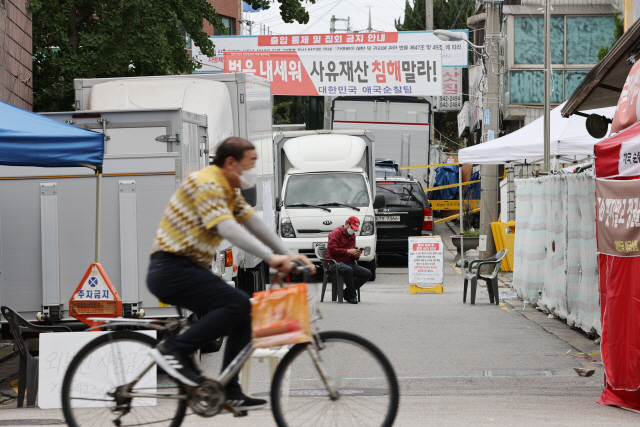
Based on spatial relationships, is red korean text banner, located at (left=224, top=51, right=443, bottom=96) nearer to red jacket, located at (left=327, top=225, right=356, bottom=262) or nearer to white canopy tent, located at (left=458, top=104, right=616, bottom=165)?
white canopy tent, located at (left=458, top=104, right=616, bottom=165)

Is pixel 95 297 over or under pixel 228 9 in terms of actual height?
under

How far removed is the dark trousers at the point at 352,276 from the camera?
15.0 metres

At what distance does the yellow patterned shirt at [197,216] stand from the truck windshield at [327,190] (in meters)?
13.8

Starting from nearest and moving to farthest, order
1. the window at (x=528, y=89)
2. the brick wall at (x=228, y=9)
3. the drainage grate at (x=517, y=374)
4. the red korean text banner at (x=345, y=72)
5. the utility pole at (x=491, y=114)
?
the drainage grate at (x=517, y=374) → the utility pole at (x=491, y=114) → the red korean text banner at (x=345, y=72) → the window at (x=528, y=89) → the brick wall at (x=228, y=9)

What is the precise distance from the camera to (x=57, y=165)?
757cm

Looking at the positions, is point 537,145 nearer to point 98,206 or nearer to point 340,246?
point 340,246

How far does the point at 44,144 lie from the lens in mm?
7441

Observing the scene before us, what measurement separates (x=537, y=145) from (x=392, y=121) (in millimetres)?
12144

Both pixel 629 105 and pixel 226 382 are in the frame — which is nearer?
pixel 226 382

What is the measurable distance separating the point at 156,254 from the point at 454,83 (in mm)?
33952

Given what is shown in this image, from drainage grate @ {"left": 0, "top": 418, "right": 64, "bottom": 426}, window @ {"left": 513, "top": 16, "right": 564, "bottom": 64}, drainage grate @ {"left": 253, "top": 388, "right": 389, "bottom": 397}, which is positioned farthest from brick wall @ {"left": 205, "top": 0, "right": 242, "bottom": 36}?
drainage grate @ {"left": 253, "top": 388, "right": 389, "bottom": 397}

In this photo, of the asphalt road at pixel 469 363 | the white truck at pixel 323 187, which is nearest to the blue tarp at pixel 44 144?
the asphalt road at pixel 469 363

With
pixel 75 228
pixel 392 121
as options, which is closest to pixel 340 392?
pixel 75 228

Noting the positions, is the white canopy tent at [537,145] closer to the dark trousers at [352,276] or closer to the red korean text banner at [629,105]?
the dark trousers at [352,276]
